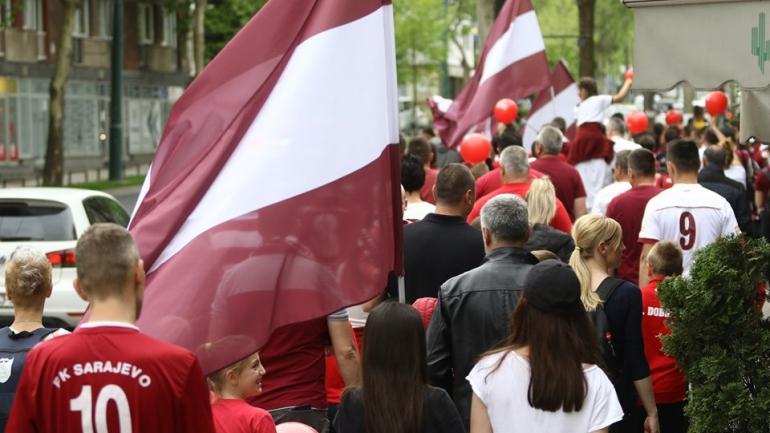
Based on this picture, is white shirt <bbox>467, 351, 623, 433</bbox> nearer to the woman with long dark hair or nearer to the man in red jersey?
the woman with long dark hair

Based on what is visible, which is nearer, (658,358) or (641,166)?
(658,358)

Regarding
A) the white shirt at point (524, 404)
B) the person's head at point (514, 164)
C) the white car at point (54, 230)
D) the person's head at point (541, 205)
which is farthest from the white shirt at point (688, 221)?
the white car at point (54, 230)

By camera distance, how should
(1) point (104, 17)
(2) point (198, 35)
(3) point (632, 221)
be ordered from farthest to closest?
1. (1) point (104, 17)
2. (2) point (198, 35)
3. (3) point (632, 221)

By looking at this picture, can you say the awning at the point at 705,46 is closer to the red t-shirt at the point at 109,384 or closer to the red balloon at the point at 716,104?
the red t-shirt at the point at 109,384

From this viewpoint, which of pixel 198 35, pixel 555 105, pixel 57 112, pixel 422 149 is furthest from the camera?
pixel 198 35

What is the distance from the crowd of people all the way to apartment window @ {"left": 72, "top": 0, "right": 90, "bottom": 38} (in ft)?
158

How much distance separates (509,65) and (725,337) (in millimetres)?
9138

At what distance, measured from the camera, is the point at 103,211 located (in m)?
14.4

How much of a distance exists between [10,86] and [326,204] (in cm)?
4512

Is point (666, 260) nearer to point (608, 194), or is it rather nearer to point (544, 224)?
point (544, 224)

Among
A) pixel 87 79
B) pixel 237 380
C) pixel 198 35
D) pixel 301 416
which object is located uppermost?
pixel 198 35

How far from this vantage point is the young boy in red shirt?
742 cm

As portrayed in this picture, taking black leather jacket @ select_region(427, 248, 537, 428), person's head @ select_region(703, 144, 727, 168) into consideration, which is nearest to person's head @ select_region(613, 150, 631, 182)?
person's head @ select_region(703, 144, 727, 168)

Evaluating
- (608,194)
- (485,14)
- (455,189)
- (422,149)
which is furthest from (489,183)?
(485,14)
